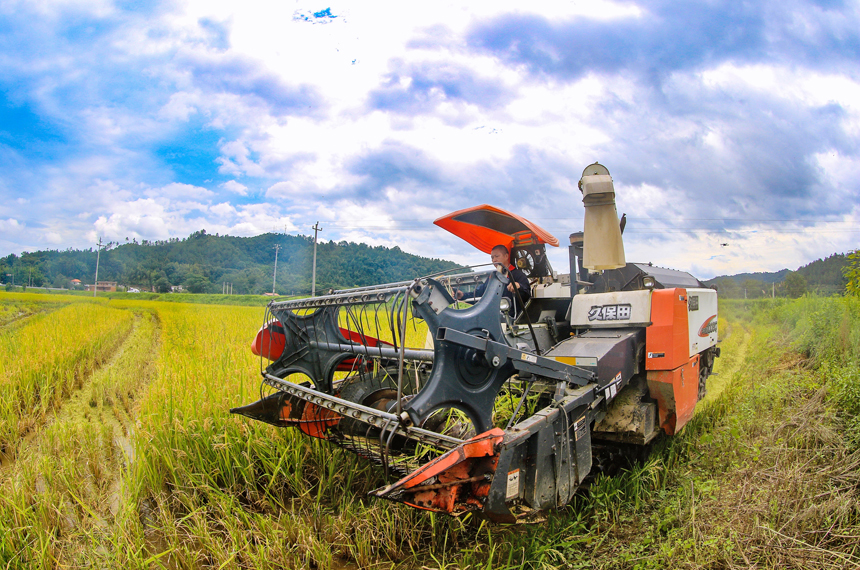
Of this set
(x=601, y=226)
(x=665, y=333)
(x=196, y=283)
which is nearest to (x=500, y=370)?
(x=601, y=226)

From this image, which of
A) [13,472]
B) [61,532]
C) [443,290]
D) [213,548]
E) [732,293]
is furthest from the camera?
[732,293]

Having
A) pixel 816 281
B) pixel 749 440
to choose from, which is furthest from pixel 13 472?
pixel 816 281

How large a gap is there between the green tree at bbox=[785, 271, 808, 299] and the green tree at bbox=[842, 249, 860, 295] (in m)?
4.93

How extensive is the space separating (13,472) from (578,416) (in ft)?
15.1

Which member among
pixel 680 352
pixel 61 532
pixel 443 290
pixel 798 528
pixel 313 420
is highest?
pixel 443 290

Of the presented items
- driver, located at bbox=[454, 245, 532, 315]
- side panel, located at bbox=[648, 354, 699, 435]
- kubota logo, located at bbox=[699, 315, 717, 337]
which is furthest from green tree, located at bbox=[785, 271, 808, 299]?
driver, located at bbox=[454, 245, 532, 315]

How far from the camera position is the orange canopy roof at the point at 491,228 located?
4.38 meters

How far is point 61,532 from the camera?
3.35 m

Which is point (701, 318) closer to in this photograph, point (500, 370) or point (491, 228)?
point (491, 228)

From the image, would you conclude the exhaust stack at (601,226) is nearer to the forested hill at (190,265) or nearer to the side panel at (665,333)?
the side panel at (665,333)

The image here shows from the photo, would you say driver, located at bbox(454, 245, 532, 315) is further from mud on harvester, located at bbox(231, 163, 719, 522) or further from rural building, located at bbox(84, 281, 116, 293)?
rural building, located at bbox(84, 281, 116, 293)

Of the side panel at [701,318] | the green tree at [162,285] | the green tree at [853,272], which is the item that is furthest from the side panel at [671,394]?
the green tree at [162,285]

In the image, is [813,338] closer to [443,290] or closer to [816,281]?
[816,281]

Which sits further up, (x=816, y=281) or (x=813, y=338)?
(x=816, y=281)
